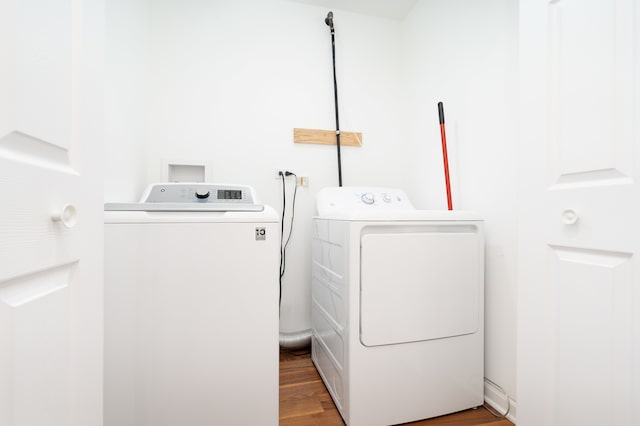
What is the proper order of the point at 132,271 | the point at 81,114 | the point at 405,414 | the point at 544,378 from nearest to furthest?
the point at 81,114, the point at 544,378, the point at 132,271, the point at 405,414

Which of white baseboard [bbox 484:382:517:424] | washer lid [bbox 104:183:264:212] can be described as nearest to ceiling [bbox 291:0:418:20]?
washer lid [bbox 104:183:264:212]

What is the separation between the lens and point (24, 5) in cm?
39

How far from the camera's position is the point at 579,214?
2.23 feet

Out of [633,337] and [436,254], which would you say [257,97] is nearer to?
[436,254]

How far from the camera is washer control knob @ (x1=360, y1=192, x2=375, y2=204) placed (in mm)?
1707

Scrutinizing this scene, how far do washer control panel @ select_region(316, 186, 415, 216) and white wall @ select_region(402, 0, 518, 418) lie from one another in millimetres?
260

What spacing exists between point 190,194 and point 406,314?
44.7 inches

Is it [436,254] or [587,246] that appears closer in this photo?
[587,246]

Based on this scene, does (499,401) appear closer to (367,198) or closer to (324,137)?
(367,198)

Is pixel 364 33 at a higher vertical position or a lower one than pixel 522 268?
higher

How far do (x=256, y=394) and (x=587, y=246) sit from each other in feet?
3.70

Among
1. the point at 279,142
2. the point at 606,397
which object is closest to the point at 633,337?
the point at 606,397

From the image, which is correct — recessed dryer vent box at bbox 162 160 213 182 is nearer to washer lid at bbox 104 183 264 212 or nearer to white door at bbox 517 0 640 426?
washer lid at bbox 104 183 264 212

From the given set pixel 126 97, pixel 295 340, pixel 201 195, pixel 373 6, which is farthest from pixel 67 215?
pixel 373 6
